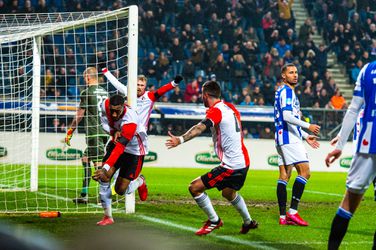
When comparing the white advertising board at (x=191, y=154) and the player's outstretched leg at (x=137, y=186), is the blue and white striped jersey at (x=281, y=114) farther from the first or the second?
the white advertising board at (x=191, y=154)

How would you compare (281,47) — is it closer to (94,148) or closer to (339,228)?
(94,148)

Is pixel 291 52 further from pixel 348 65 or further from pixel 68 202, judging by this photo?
pixel 68 202

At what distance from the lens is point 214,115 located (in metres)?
8.47

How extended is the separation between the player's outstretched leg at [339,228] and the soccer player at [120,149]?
11.0 feet

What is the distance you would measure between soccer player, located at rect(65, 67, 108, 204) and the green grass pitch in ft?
2.03

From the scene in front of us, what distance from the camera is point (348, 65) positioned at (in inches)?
1152

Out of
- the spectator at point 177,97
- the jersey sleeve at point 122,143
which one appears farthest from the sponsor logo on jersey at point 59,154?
the jersey sleeve at point 122,143

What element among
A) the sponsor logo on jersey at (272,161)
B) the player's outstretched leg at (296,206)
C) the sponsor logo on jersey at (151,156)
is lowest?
the sponsor logo on jersey at (272,161)

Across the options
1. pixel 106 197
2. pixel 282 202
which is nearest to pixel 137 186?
pixel 106 197

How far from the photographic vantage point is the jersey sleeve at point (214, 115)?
27.7 feet

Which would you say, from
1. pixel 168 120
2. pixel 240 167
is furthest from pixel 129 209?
pixel 168 120

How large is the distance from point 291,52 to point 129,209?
18825 millimetres

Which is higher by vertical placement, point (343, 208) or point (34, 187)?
point (343, 208)

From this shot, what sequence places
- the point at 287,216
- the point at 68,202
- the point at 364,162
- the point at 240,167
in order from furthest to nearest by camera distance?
the point at 68,202 → the point at 287,216 → the point at 240,167 → the point at 364,162
